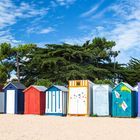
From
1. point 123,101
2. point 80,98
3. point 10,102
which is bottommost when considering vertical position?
point 10,102

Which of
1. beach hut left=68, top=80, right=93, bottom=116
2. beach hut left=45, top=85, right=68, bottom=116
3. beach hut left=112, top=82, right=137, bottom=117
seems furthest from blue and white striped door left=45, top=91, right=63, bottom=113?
beach hut left=112, top=82, right=137, bottom=117

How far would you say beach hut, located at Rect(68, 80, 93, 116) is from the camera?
23625mm

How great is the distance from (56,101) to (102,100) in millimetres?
3168

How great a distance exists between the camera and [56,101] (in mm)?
24547

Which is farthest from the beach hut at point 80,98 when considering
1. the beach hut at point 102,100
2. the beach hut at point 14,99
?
the beach hut at point 14,99

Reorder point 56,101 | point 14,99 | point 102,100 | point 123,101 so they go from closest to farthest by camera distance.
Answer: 1. point 123,101
2. point 102,100
3. point 56,101
4. point 14,99

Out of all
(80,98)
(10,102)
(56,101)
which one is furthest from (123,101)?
(10,102)

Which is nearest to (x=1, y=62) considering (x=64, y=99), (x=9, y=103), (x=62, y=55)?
(x=62, y=55)

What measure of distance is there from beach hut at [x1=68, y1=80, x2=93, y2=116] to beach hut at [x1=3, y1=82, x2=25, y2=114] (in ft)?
13.1

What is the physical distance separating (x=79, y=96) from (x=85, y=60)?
19.0m

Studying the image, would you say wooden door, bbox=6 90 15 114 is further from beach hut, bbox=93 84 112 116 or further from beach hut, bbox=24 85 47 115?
beach hut, bbox=93 84 112 116

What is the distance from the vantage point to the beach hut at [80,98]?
23.6 m

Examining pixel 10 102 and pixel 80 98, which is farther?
pixel 10 102

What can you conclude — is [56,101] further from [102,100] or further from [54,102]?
[102,100]
